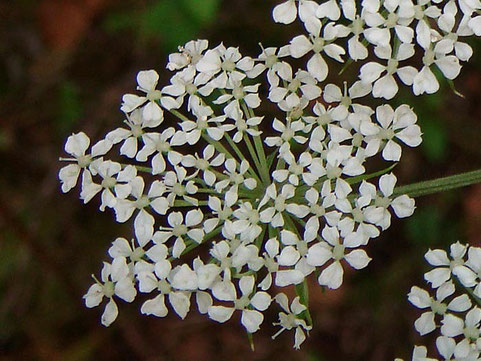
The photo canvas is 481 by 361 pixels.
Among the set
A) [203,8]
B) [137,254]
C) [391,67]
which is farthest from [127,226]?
[391,67]

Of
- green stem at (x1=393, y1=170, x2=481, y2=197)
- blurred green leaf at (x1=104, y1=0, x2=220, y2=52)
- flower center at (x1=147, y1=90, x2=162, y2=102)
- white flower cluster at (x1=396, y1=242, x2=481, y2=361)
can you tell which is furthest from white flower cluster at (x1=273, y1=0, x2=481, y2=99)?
blurred green leaf at (x1=104, y1=0, x2=220, y2=52)

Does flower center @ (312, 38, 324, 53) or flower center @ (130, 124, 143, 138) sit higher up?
flower center @ (130, 124, 143, 138)

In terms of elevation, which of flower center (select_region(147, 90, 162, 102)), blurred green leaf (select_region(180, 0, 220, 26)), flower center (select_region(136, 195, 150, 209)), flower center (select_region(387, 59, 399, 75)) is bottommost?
flower center (select_region(387, 59, 399, 75))

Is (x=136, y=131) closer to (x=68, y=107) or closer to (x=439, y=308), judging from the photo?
(x=439, y=308)

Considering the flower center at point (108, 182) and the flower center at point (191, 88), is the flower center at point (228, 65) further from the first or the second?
the flower center at point (108, 182)

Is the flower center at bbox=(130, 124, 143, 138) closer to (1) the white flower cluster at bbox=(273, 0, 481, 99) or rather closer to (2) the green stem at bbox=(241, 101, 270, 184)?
(2) the green stem at bbox=(241, 101, 270, 184)

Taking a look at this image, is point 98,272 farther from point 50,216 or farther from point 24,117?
point 24,117

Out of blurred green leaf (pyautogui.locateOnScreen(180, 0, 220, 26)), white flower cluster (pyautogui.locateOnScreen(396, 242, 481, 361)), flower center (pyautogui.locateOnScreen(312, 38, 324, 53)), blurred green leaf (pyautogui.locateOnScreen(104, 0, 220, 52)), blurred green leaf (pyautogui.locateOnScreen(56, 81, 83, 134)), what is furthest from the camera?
blurred green leaf (pyautogui.locateOnScreen(56, 81, 83, 134))
